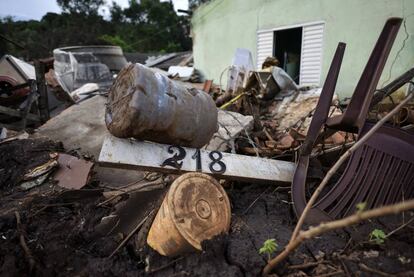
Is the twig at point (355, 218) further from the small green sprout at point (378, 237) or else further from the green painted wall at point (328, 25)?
the green painted wall at point (328, 25)

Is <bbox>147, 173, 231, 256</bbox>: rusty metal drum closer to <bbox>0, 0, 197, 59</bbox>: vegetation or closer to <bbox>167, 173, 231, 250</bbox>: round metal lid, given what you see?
<bbox>167, 173, 231, 250</bbox>: round metal lid

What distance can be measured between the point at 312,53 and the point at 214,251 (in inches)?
243

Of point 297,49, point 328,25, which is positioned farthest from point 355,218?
point 297,49

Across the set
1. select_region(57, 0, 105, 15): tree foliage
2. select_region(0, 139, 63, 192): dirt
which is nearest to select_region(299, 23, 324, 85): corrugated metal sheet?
select_region(0, 139, 63, 192): dirt

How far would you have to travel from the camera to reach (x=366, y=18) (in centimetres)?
571

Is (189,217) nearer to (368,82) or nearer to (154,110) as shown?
(154,110)

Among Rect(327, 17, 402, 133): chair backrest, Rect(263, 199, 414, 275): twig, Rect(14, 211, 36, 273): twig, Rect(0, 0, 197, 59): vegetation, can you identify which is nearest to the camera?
Rect(263, 199, 414, 275): twig

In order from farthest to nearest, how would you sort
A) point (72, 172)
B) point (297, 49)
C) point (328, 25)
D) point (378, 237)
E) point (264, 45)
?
point (297, 49) < point (264, 45) < point (328, 25) < point (72, 172) < point (378, 237)

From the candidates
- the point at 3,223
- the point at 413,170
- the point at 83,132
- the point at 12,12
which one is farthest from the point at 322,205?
the point at 12,12

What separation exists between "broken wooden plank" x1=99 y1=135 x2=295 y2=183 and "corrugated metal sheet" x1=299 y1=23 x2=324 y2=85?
15.7 ft

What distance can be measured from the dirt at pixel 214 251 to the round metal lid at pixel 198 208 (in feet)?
0.32

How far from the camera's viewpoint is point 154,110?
241 centimetres

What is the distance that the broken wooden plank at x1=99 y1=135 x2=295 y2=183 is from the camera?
2453 millimetres

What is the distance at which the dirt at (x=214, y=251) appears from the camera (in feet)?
6.02
